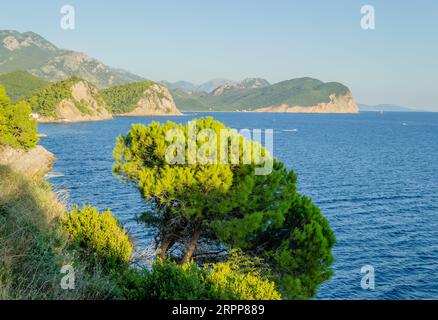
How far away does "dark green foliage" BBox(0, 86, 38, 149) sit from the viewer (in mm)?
54344

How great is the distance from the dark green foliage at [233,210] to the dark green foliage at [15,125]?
41452mm

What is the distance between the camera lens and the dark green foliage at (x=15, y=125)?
178 ft

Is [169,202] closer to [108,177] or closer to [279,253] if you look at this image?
[279,253]

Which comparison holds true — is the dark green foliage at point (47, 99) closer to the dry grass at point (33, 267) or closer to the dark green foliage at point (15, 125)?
the dark green foliage at point (15, 125)

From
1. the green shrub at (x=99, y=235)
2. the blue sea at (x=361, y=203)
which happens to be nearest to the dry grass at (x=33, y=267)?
the green shrub at (x=99, y=235)

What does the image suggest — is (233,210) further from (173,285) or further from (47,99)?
(47,99)

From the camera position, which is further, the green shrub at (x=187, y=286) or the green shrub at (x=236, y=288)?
the green shrub at (x=236, y=288)

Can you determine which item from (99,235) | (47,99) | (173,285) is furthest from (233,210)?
(47,99)

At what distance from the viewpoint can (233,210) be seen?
19094mm

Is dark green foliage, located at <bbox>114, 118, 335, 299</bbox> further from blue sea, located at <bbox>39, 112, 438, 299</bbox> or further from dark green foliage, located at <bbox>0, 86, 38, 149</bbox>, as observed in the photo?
dark green foliage, located at <bbox>0, 86, 38, 149</bbox>

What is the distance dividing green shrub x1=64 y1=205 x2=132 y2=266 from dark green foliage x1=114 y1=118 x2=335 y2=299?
2911mm

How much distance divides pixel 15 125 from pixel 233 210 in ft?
157

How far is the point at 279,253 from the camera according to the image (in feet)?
59.2
